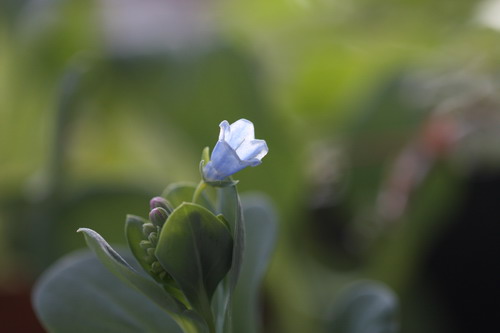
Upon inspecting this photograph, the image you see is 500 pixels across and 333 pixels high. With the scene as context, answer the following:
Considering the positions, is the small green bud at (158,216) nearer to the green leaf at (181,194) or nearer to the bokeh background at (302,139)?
the green leaf at (181,194)

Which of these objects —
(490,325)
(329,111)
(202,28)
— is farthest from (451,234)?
(202,28)

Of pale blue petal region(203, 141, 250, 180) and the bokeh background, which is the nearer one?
pale blue petal region(203, 141, 250, 180)

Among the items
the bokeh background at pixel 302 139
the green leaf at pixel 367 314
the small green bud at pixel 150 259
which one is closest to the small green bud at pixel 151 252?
the small green bud at pixel 150 259

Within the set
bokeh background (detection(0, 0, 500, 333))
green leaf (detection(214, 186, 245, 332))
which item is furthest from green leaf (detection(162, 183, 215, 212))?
bokeh background (detection(0, 0, 500, 333))

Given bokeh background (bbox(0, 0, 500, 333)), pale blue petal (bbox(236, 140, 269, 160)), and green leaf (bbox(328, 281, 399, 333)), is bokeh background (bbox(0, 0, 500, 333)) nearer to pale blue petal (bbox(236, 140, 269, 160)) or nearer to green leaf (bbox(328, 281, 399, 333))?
green leaf (bbox(328, 281, 399, 333))

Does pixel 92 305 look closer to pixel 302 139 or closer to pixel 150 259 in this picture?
pixel 150 259

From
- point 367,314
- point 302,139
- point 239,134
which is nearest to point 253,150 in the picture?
point 239,134
